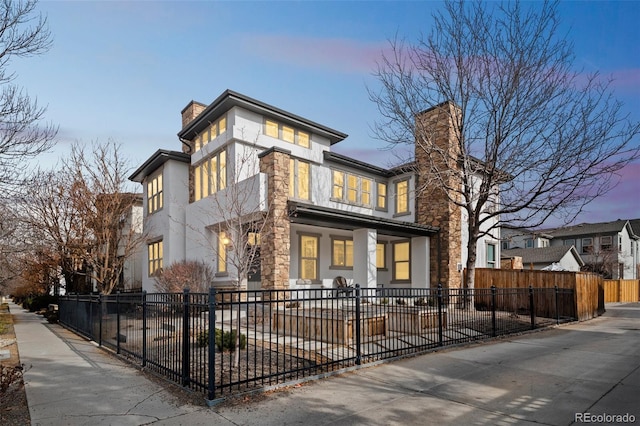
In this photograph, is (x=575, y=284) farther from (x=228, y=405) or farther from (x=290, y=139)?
(x=228, y=405)

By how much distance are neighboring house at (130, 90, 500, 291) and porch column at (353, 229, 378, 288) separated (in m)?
0.04

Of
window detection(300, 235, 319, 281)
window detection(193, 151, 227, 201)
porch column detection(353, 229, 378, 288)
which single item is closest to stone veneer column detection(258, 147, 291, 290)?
window detection(193, 151, 227, 201)

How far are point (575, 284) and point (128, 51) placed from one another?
63.5 ft

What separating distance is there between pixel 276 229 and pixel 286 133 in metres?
6.26

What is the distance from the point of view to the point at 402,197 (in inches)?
856

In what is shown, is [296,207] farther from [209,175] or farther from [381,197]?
[381,197]

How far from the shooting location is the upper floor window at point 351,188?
2005 centimetres

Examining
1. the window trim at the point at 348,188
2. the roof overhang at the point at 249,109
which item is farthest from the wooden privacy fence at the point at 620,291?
the roof overhang at the point at 249,109

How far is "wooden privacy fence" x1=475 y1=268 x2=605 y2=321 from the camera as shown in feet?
49.4

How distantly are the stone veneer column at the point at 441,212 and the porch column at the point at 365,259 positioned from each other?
3.35 m

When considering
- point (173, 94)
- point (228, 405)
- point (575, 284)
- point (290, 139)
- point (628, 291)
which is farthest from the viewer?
point (628, 291)

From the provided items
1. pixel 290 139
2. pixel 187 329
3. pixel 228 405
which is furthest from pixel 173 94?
pixel 228 405

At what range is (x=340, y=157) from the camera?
1986 centimetres

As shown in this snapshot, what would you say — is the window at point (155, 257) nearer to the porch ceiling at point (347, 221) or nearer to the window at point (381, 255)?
the porch ceiling at point (347, 221)
